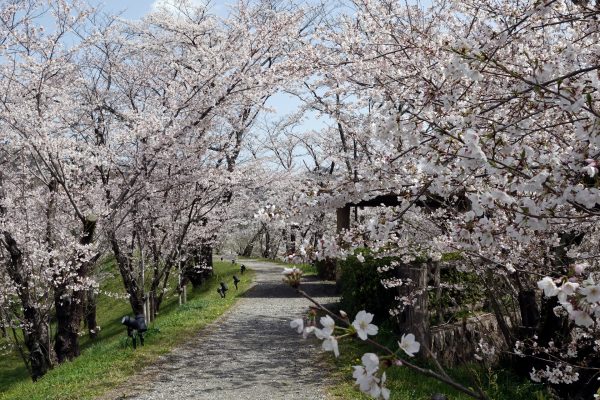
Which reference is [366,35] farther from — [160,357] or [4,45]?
[4,45]

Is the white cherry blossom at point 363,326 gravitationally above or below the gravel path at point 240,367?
Answer: above

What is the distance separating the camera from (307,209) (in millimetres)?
4031

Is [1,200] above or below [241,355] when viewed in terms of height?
above

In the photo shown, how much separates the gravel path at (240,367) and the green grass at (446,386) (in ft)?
1.11

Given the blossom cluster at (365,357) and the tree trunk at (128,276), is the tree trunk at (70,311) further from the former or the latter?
the blossom cluster at (365,357)

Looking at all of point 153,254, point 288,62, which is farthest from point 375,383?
point 153,254

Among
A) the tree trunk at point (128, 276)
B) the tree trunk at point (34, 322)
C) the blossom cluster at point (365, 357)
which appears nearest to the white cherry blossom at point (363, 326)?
the blossom cluster at point (365, 357)

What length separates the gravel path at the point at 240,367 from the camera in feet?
21.9

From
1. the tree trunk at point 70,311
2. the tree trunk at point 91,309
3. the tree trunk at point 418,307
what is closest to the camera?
the tree trunk at point 418,307

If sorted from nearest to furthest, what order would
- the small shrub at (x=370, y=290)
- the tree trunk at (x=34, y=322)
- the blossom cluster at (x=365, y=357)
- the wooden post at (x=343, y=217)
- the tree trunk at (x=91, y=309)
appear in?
the blossom cluster at (x=365, y=357), the small shrub at (x=370, y=290), the tree trunk at (x=34, y=322), the tree trunk at (x=91, y=309), the wooden post at (x=343, y=217)

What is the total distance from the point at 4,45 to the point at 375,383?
1010cm

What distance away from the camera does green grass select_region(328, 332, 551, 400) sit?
607 cm

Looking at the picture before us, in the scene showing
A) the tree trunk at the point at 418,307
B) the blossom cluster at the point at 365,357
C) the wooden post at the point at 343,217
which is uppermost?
the wooden post at the point at 343,217

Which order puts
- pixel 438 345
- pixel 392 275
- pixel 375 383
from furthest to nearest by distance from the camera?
pixel 392 275
pixel 438 345
pixel 375 383
